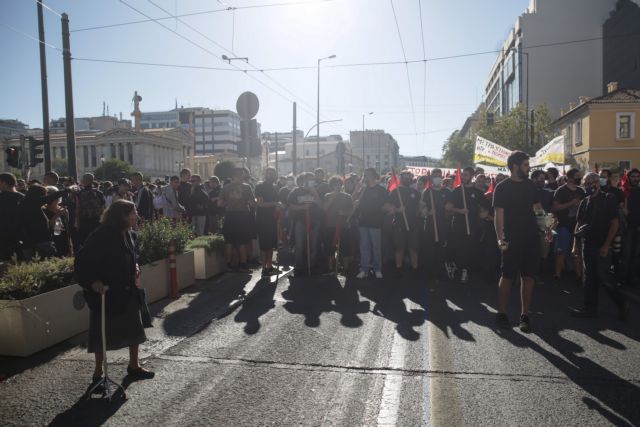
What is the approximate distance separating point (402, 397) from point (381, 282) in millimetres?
5167

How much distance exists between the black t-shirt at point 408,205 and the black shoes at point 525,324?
4067mm

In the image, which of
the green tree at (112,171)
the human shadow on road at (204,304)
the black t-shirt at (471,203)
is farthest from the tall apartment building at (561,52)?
the human shadow on road at (204,304)

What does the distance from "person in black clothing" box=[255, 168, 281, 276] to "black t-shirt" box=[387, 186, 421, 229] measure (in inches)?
88.9

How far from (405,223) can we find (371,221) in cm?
68

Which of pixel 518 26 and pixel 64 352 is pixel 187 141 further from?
pixel 64 352

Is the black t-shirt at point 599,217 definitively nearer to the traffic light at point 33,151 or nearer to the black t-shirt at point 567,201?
the black t-shirt at point 567,201

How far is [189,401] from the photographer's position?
170 inches

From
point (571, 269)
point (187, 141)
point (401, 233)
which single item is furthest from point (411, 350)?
point (187, 141)

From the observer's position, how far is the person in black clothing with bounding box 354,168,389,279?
980 cm

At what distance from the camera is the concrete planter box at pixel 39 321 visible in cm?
540

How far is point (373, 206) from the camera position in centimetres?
979

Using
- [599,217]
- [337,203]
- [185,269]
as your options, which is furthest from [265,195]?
[599,217]

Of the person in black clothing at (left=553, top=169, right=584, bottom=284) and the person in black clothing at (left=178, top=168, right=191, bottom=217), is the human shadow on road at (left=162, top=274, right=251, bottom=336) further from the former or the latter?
the person in black clothing at (left=553, top=169, right=584, bottom=284)

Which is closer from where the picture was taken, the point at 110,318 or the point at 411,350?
the point at 110,318
